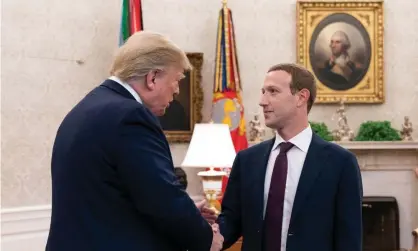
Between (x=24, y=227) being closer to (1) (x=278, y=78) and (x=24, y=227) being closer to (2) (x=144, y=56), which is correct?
(1) (x=278, y=78)

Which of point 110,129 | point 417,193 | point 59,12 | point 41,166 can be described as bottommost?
point 417,193

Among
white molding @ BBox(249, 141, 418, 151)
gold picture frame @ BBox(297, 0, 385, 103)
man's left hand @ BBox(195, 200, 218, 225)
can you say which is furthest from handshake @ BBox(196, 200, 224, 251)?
gold picture frame @ BBox(297, 0, 385, 103)

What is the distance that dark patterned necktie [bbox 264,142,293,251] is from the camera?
2.39 m

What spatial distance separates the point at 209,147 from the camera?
4586 millimetres

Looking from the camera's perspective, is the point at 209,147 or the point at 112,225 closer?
the point at 112,225

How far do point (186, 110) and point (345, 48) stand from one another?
2.03 meters

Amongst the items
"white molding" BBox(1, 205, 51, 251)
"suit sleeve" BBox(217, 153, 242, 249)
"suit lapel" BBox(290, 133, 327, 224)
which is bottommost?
"white molding" BBox(1, 205, 51, 251)

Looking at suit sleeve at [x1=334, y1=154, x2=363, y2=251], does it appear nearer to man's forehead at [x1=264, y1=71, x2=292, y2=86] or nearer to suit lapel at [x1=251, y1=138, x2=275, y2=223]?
suit lapel at [x1=251, y1=138, x2=275, y2=223]

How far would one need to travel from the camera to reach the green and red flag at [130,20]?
602cm

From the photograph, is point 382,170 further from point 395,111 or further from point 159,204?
point 159,204

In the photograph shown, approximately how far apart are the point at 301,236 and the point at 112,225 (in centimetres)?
82

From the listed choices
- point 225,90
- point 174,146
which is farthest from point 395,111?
point 174,146

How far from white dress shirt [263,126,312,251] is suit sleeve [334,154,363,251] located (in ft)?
0.59

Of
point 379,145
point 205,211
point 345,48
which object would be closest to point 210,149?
point 205,211
